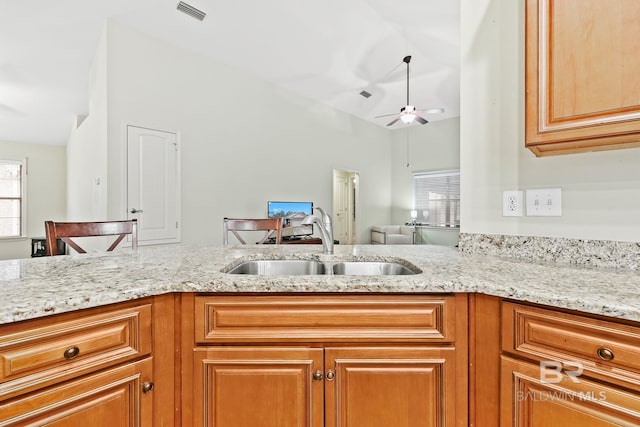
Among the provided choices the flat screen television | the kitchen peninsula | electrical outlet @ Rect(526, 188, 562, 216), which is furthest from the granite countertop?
the flat screen television

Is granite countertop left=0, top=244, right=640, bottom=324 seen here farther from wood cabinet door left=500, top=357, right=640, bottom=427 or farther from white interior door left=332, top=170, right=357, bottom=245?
white interior door left=332, top=170, right=357, bottom=245

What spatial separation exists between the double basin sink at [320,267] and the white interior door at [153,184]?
265 centimetres

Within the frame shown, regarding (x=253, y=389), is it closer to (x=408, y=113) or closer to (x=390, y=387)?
(x=390, y=387)

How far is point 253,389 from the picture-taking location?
938 mm

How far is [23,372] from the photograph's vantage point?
715 mm

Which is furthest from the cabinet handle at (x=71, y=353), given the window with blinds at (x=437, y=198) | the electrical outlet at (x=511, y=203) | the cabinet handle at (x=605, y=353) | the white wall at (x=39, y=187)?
the white wall at (x=39, y=187)

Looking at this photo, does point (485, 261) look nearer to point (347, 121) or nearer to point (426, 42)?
point (426, 42)

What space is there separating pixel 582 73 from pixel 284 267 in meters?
1.37

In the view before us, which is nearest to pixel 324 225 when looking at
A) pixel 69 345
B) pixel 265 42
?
pixel 69 345

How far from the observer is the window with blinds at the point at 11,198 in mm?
6789

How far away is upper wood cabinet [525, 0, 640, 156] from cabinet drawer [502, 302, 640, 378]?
0.62 m

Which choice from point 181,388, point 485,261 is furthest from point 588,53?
point 181,388

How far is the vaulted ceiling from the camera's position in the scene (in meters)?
3.23

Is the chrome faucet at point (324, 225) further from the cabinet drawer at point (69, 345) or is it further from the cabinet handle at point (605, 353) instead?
the cabinet handle at point (605, 353)
